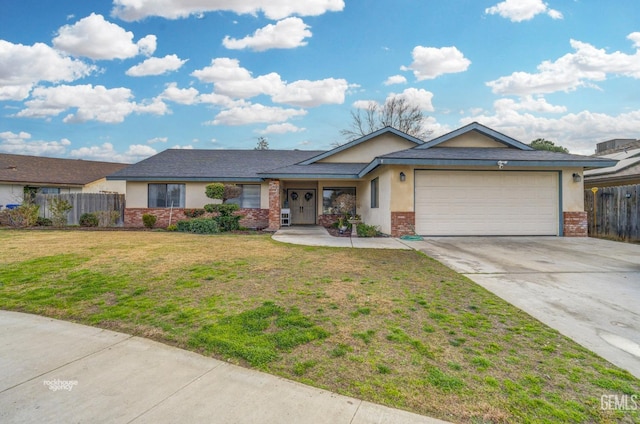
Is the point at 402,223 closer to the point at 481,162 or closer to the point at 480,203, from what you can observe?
the point at 480,203

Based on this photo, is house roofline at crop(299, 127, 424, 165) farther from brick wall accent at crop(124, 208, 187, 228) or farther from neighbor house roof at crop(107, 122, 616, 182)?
brick wall accent at crop(124, 208, 187, 228)

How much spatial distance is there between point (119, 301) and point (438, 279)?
4.91m

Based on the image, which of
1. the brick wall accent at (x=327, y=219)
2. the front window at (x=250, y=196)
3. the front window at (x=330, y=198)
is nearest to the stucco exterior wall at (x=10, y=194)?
the front window at (x=250, y=196)

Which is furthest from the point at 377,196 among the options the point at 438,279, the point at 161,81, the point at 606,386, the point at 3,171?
the point at 3,171

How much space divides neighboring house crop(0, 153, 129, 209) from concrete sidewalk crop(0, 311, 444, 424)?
68.2 feet

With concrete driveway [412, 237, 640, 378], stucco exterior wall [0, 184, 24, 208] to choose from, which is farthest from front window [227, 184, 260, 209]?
stucco exterior wall [0, 184, 24, 208]

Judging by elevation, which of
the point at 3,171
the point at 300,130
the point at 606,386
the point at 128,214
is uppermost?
the point at 300,130

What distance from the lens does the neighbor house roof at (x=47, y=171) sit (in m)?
20.8

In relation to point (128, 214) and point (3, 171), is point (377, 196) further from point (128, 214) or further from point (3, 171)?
point (3, 171)

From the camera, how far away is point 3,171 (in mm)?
20578

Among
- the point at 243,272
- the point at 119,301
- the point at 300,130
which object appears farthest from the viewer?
the point at 300,130

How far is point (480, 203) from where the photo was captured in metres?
11.4

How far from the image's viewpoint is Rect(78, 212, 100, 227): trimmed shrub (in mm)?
15516

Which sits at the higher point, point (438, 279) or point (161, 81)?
point (161, 81)
